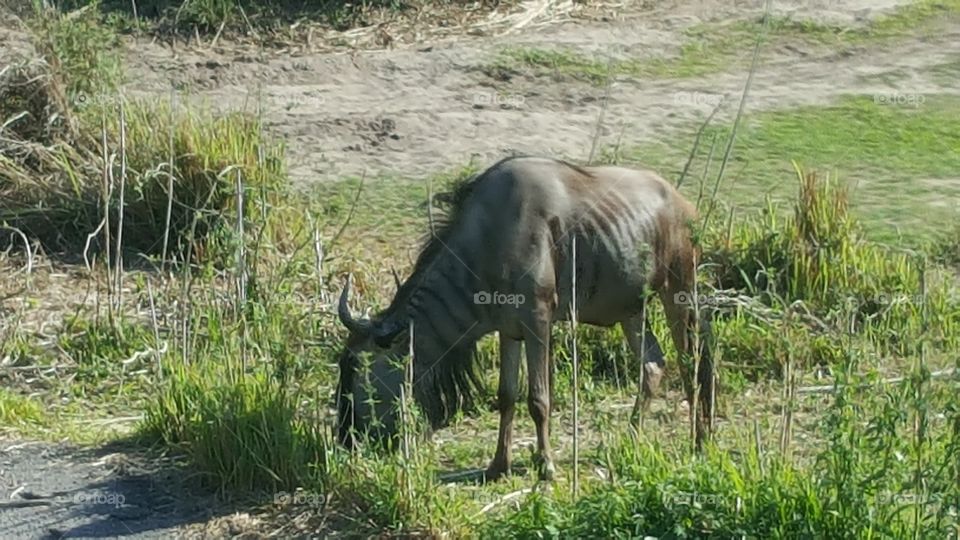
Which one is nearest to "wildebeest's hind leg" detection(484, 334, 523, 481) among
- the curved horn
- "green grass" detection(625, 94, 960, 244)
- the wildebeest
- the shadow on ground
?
the wildebeest

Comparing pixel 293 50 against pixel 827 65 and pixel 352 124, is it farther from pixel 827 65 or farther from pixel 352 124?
pixel 827 65

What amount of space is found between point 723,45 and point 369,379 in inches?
331

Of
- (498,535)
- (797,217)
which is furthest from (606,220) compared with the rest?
(797,217)

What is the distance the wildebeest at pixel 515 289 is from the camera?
9.16 meters

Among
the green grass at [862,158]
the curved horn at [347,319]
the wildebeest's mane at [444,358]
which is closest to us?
the curved horn at [347,319]

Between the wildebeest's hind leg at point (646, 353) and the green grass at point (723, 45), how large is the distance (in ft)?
19.6

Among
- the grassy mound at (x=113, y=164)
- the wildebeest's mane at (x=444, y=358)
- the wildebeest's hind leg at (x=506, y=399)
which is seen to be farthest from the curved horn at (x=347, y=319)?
the grassy mound at (x=113, y=164)

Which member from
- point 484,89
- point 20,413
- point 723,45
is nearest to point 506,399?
point 20,413

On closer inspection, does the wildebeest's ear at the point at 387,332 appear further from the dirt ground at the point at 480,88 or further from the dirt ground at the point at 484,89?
the dirt ground at the point at 484,89

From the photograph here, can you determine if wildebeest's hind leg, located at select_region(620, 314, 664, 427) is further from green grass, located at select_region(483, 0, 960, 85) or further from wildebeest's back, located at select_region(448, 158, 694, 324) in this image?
green grass, located at select_region(483, 0, 960, 85)

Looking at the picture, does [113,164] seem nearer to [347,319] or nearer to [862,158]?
[347,319]

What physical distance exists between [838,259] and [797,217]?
0.50 metres

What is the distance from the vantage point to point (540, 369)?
930cm

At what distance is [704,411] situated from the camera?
375 inches
